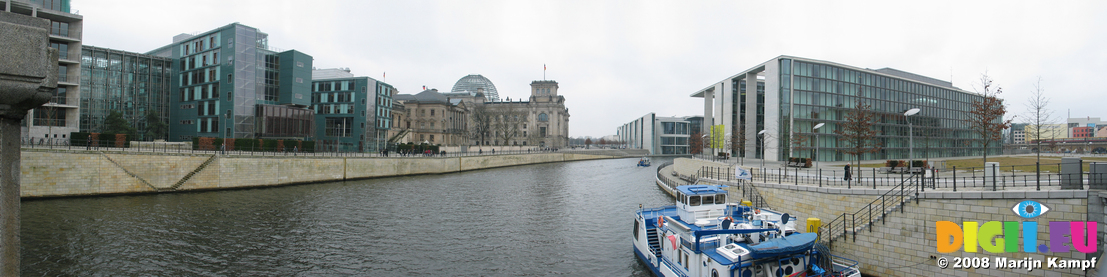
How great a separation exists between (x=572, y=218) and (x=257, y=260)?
61.8 feet

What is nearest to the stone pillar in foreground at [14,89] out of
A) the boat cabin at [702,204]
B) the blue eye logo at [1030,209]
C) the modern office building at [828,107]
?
the boat cabin at [702,204]

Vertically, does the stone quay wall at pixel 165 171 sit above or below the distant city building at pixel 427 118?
below

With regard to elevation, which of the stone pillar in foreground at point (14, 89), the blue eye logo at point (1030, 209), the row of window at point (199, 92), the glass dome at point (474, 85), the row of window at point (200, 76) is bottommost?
the blue eye logo at point (1030, 209)

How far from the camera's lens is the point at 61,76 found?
170 feet

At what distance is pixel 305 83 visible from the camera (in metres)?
77.5

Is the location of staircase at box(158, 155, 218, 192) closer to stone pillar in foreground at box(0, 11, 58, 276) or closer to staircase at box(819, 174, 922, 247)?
stone pillar in foreground at box(0, 11, 58, 276)

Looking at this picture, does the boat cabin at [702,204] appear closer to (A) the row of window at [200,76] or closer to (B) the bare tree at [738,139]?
(B) the bare tree at [738,139]

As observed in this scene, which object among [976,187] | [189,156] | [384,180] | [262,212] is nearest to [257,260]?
[262,212]

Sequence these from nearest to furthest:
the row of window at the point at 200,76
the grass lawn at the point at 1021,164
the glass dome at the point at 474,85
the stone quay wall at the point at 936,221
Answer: the stone quay wall at the point at 936,221, the grass lawn at the point at 1021,164, the row of window at the point at 200,76, the glass dome at the point at 474,85

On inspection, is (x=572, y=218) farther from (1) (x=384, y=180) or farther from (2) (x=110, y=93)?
(2) (x=110, y=93)

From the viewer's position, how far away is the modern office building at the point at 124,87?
68.9 meters

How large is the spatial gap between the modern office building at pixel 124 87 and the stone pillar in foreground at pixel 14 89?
84704 millimetres

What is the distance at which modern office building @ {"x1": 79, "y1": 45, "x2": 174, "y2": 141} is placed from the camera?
68.9 m

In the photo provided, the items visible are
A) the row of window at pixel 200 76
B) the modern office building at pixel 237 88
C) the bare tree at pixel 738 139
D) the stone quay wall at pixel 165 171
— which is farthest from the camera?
the row of window at pixel 200 76
